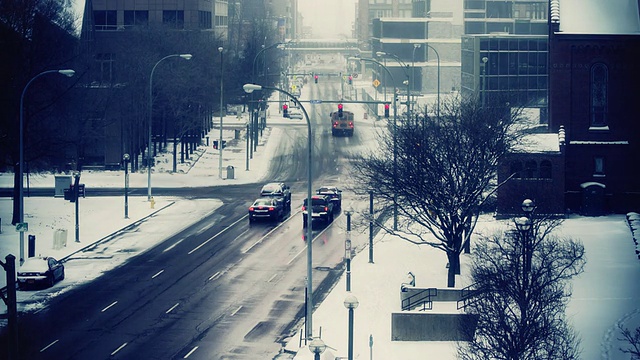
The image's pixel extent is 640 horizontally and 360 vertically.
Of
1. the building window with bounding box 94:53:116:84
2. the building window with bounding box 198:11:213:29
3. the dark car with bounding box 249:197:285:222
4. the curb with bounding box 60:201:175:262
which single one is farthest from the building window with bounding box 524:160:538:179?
the building window with bounding box 198:11:213:29

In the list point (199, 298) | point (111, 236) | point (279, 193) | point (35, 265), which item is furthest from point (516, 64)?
point (35, 265)

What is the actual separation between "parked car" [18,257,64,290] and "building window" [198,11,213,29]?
70.7 metres

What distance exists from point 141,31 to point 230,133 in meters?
20.7

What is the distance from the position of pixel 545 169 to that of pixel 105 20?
208 feet

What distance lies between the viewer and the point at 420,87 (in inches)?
6678

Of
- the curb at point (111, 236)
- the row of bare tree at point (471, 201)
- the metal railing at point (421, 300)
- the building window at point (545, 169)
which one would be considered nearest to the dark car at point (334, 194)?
the curb at point (111, 236)

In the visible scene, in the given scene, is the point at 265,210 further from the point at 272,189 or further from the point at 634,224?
the point at 634,224

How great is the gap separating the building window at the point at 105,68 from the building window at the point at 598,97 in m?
40.0

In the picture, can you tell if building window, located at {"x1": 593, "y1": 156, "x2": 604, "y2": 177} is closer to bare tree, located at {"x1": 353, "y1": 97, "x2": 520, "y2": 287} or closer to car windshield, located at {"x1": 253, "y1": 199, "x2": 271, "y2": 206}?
bare tree, located at {"x1": 353, "y1": 97, "x2": 520, "y2": 287}

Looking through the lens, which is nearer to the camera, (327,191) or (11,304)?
(11,304)

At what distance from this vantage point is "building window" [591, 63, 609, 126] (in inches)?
2702

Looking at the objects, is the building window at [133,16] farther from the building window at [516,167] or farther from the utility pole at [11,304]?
the utility pole at [11,304]

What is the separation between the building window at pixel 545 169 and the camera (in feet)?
210

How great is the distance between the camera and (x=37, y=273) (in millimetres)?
47125
